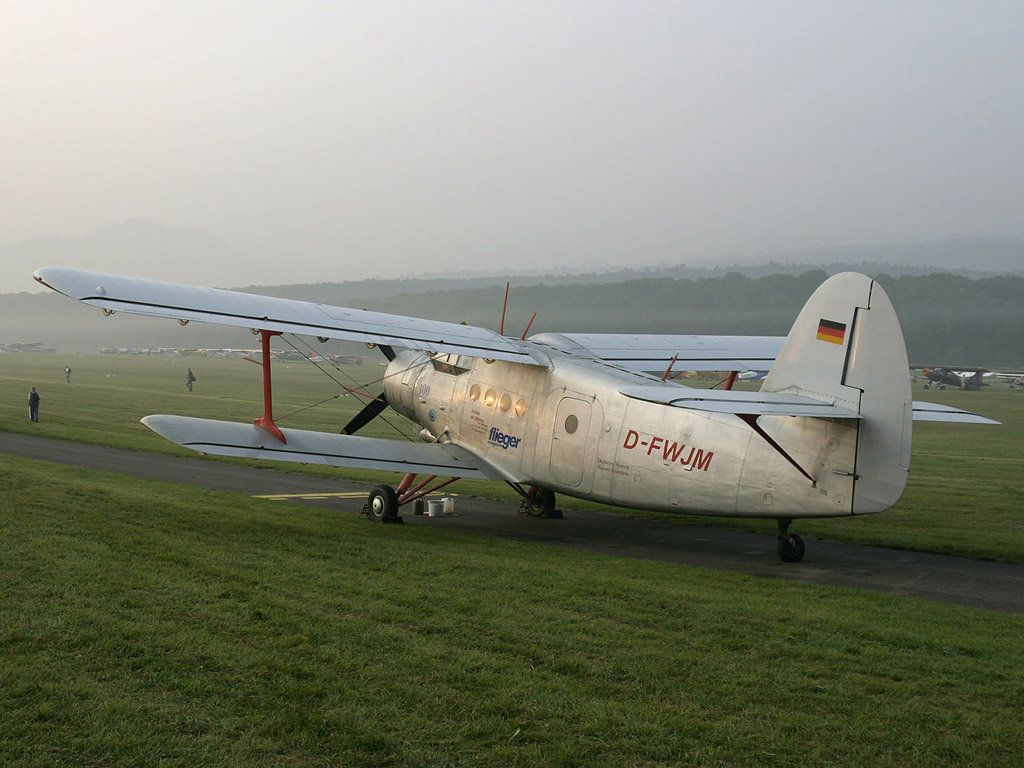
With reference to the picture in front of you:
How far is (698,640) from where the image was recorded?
7.79 meters

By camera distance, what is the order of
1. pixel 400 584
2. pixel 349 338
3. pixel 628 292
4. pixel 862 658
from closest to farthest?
pixel 862 658
pixel 400 584
pixel 349 338
pixel 628 292

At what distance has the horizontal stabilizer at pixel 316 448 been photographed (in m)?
13.2

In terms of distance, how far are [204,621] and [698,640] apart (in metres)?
4.39

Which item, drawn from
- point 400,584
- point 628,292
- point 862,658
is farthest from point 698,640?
point 628,292

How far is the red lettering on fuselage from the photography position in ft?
40.1

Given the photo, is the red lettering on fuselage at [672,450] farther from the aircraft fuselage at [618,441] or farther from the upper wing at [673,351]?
the upper wing at [673,351]

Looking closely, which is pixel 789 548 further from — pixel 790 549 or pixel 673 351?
pixel 673 351

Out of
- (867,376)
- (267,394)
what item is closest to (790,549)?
(867,376)

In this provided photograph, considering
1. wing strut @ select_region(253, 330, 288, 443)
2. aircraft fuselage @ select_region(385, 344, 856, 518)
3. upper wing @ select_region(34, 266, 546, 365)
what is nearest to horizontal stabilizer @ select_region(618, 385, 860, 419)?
aircraft fuselage @ select_region(385, 344, 856, 518)

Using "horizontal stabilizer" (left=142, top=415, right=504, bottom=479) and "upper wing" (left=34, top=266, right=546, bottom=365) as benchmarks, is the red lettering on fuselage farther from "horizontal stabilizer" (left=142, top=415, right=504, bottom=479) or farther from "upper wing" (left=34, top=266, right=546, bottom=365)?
"horizontal stabilizer" (left=142, top=415, right=504, bottom=479)

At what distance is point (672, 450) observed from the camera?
12.6 meters

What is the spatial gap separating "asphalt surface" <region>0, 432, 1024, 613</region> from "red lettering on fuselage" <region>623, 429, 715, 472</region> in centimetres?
151

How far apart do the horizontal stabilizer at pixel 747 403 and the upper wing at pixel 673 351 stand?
17.6 ft

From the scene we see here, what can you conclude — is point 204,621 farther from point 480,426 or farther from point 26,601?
point 480,426
